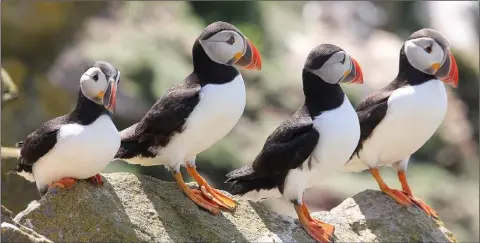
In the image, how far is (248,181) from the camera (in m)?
4.76

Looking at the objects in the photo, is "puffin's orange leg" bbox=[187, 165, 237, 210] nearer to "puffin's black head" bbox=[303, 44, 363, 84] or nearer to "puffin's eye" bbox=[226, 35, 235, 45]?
"puffin's eye" bbox=[226, 35, 235, 45]

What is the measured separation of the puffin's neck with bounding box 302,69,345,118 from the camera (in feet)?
14.8

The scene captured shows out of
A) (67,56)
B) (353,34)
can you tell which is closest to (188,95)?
(67,56)

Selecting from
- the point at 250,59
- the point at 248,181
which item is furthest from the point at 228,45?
the point at 248,181

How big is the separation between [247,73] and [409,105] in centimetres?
718

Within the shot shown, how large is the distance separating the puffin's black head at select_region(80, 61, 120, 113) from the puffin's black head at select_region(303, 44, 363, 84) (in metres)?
1.06

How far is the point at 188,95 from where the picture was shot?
14.5 ft

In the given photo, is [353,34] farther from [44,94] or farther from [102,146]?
[102,146]

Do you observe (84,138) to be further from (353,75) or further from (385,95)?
(385,95)

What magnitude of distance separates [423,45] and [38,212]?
7.63 ft

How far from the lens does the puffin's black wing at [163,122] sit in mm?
4414

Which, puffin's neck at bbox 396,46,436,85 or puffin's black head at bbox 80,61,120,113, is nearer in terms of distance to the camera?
puffin's black head at bbox 80,61,120,113

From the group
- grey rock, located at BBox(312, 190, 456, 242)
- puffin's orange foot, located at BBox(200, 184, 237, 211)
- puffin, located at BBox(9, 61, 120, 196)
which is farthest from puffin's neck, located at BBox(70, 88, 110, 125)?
grey rock, located at BBox(312, 190, 456, 242)

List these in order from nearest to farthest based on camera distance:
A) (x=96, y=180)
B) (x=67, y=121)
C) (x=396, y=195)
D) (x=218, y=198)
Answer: (x=67, y=121) → (x=96, y=180) → (x=218, y=198) → (x=396, y=195)
